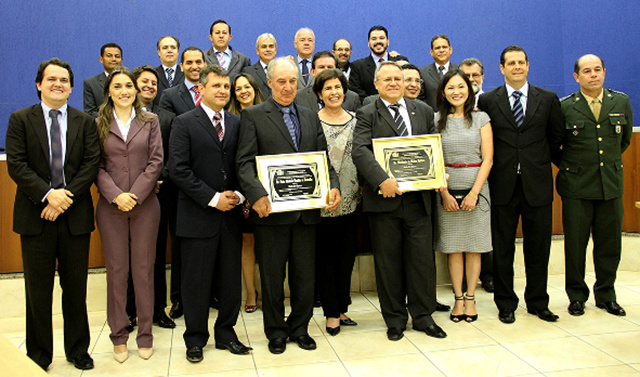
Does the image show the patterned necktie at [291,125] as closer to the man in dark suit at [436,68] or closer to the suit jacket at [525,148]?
the suit jacket at [525,148]

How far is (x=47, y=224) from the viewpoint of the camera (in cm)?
344

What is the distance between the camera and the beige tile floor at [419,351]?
3395mm

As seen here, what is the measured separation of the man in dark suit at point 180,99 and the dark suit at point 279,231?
95 centimetres

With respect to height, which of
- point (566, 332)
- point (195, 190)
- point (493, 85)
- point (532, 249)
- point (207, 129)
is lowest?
point (566, 332)

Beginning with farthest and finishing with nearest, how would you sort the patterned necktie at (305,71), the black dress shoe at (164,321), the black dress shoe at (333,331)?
the patterned necktie at (305,71), the black dress shoe at (164,321), the black dress shoe at (333,331)

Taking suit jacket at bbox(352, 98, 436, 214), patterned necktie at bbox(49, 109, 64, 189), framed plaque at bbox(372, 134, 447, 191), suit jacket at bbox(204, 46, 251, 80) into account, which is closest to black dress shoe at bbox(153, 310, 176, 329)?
patterned necktie at bbox(49, 109, 64, 189)

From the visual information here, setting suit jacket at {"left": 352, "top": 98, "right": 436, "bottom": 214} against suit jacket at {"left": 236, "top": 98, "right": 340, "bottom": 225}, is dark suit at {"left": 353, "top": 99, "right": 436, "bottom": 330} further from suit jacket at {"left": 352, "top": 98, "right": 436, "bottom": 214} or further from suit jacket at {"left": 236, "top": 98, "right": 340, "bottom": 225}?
suit jacket at {"left": 236, "top": 98, "right": 340, "bottom": 225}

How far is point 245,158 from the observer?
3648mm

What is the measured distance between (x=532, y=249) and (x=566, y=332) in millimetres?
619

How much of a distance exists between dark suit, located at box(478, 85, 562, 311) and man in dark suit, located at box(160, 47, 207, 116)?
6.88ft

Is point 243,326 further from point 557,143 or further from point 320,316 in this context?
point 557,143

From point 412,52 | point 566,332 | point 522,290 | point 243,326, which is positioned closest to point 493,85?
point 412,52

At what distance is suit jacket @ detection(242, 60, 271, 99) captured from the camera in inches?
205

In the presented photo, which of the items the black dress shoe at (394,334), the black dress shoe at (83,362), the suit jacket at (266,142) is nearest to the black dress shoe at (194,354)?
the black dress shoe at (83,362)
